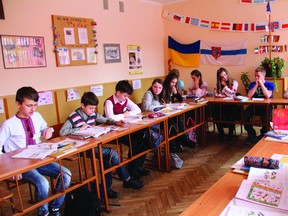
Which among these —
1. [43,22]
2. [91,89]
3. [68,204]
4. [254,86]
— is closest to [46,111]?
[91,89]

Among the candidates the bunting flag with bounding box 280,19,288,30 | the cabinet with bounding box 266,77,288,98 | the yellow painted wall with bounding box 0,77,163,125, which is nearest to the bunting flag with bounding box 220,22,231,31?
the bunting flag with bounding box 280,19,288,30

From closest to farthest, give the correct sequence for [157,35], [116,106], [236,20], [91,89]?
1. [116,106]
2. [91,89]
3. [236,20]
4. [157,35]

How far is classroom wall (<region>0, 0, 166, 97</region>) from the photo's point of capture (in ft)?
11.7

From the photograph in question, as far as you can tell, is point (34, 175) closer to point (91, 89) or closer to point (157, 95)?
point (157, 95)

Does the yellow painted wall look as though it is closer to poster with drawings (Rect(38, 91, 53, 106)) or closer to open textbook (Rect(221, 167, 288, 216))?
poster with drawings (Rect(38, 91, 53, 106))

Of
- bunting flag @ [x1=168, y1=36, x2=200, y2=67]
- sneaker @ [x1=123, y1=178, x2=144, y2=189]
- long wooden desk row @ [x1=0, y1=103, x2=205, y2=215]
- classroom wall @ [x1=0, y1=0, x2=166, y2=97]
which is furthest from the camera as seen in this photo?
bunting flag @ [x1=168, y1=36, x2=200, y2=67]

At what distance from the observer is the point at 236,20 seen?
17.7 feet

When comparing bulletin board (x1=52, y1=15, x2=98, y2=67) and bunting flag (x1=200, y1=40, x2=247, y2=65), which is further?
bunting flag (x1=200, y1=40, x2=247, y2=65)

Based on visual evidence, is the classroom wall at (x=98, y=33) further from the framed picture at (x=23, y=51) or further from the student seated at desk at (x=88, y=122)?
the student seated at desk at (x=88, y=122)

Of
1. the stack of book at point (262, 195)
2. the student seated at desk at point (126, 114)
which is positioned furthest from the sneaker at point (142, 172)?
the stack of book at point (262, 195)

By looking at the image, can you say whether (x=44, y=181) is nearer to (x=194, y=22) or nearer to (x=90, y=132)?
(x=90, y=132)

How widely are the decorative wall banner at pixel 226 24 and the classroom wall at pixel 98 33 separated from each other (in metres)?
0.36

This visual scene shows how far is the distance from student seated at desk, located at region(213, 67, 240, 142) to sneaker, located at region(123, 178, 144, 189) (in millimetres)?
1961

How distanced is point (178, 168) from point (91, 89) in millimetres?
2025
